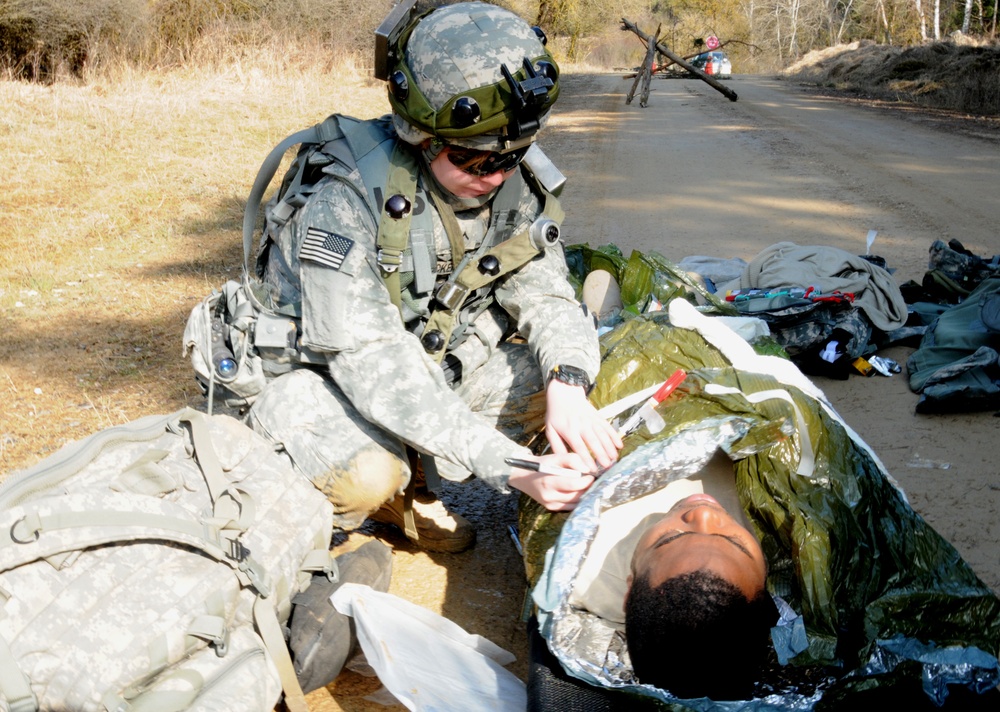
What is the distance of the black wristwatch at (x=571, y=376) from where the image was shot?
2631 millimetres

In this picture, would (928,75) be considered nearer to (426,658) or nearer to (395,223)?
(395,223)

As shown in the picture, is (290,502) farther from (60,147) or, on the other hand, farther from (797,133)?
(797,133)

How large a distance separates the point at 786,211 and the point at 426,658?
6.07 metres

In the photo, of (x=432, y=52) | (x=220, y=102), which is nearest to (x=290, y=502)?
(x=432, y=52)

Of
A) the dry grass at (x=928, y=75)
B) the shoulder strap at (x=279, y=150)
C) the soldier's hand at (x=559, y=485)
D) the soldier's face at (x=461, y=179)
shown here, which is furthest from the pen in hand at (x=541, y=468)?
the dry grass at (x=928, y=75)

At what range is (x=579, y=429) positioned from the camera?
2.46 meters

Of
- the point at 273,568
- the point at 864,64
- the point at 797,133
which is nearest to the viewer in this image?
the point at 273,568

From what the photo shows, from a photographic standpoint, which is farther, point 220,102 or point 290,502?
point 220,102

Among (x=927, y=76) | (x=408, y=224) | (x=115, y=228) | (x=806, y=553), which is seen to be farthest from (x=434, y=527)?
(x=927, y=76)

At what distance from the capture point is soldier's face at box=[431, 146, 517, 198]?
105 inches

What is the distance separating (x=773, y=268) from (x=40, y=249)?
15.9 ft

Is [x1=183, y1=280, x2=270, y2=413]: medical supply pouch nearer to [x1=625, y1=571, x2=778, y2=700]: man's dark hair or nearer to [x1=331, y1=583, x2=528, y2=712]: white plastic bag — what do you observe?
[x1=331, y1=583, x2=528, y2=712]: white plastic bag

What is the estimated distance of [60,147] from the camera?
8891 mm

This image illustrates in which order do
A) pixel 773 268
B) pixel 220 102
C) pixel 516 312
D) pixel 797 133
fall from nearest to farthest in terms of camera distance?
pixel 516 312 → pixel 773 268 → pixel 220 102 → pixel 797 133
